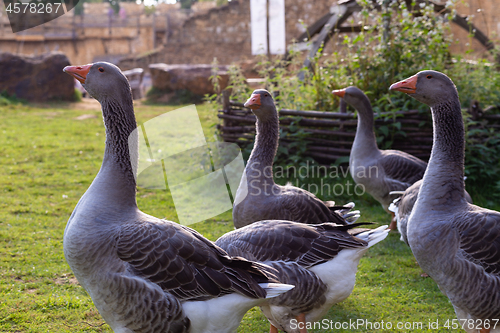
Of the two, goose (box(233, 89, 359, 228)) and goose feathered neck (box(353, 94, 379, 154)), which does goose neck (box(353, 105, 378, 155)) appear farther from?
goose (box(233, 89, 359, 228))

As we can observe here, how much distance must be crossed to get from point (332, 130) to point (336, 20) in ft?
11.4

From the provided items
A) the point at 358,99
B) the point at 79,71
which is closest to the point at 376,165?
the point at 358,99

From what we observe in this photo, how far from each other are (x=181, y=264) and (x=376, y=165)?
3.60 meters

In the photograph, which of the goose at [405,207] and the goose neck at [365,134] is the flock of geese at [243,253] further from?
the goose neck at [365,134]

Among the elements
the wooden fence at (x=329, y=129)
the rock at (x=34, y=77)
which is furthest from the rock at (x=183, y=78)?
the wooden fence at (x=329, y=129)

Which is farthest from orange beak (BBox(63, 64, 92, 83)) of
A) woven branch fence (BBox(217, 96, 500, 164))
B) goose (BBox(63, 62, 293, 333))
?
woven branch fence (BBox(217, 96, 500, 164))

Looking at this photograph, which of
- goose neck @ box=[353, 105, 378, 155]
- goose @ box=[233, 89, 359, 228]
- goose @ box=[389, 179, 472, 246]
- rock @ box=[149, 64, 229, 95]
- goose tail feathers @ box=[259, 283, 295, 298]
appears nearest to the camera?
goose tail feathers @ box=[259, 283, 295, 298]

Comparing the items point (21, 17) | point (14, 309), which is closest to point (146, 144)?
point (14, 309)

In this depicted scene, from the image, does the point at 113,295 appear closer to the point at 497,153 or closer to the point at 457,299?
the point at 457,299

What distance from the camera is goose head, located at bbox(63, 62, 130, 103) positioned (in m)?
2.74

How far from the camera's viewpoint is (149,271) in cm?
244

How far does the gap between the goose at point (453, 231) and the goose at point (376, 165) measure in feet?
7.43

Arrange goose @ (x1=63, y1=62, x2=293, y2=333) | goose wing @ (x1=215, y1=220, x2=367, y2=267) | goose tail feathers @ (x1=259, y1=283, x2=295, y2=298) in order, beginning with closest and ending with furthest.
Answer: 1. goose @ (x1=63, y1=62, x2=293, y2=333)
2. goose tail feathers @ (x1=259, y1=283, x2=295, y2=298)
3. goose wing @ (x1=215, y1=220, x2=367, y2=267)

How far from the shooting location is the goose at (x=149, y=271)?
2436 mm
